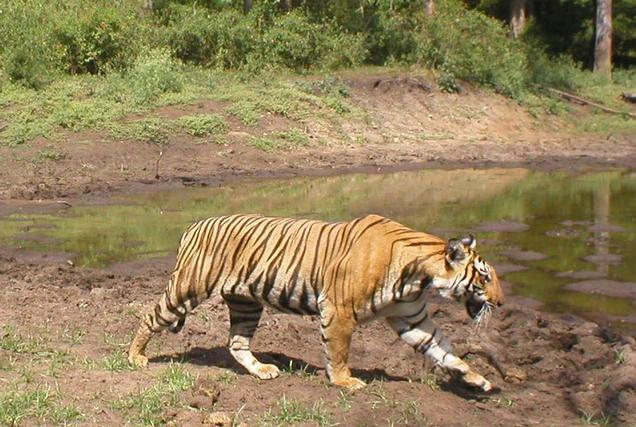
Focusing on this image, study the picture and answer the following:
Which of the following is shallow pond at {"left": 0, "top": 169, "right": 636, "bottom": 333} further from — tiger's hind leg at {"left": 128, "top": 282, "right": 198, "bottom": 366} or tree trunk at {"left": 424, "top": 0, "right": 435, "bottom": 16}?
tree trunk at {"left": 424, "top": 0, "right": 435, "bottom": 16}

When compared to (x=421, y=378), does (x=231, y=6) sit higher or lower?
higher

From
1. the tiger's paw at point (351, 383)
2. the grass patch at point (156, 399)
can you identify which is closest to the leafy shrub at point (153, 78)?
the grass patch at point (156, 399)

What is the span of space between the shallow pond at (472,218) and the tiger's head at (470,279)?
3173mm

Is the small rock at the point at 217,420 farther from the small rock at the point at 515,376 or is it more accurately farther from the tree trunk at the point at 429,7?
the tree trunk at the point at 429,7

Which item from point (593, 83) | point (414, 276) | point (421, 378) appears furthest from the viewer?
point (593, 83)

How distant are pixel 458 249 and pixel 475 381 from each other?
949mm

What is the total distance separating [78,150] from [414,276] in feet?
44.4

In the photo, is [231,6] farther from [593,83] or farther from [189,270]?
[189,270]

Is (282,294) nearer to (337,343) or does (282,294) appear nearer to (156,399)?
(337,343)

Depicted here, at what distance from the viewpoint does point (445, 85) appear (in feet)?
87.9

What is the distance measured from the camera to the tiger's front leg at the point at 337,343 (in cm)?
691

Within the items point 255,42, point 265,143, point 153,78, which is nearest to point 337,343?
point 265,143

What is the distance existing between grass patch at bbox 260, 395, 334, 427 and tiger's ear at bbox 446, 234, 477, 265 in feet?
3.89

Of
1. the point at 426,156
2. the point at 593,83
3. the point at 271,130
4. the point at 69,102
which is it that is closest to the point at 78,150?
the point at 69,102
